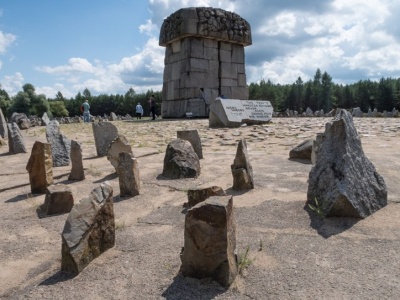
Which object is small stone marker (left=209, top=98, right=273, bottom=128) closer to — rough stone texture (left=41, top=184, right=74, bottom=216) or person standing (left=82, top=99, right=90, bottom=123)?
rough stone texture (left=41, top=184, right=74, bottom=216)

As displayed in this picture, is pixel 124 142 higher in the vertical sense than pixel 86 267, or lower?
higher

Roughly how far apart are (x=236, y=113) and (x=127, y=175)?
765cm

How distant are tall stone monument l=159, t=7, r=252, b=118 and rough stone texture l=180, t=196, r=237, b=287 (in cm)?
1434

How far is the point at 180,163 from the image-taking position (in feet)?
13.4

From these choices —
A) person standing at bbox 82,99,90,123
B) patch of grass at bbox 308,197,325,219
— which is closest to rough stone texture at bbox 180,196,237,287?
patch of grass at bbox 308,197,325,219

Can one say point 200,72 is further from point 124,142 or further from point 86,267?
point 86,267

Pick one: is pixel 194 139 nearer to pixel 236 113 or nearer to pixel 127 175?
pixel 127 175

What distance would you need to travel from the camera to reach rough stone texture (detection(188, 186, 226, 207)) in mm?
2692

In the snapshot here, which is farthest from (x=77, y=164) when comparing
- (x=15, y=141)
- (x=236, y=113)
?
(x=236, y=113)

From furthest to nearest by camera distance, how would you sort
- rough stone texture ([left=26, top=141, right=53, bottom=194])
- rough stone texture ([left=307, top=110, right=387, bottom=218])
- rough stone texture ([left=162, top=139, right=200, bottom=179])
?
rough stone texture ([left=162, top=139, right=200, bottom=179]) < rough stone texture ([left=26, top=141, right=53, bottom=194]) < rough stone texture ([left=307, top=110, right=387, bottom=218])

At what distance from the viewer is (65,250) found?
6.39 ft

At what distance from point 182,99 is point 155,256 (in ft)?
48.4

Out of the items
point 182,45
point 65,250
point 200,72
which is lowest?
point 65,250

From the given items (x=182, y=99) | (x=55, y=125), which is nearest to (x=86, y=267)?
(x=55, y=125)
